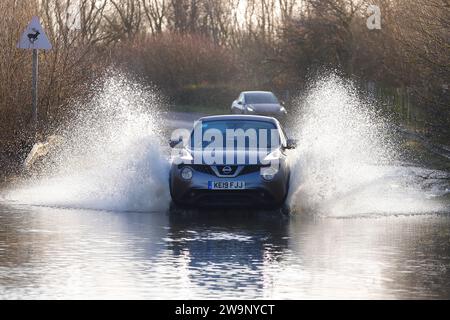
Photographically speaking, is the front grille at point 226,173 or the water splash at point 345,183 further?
the water splash at point 345,183

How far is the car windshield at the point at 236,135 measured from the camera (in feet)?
64.4

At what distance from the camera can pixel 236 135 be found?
19828mm

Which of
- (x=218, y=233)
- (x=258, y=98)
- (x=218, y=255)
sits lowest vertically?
(x=258, y=98)

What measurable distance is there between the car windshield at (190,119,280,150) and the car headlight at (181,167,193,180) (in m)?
1.02

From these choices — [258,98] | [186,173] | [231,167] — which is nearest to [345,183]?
[231,167]

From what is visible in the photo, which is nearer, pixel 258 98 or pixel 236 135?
pixel 236 135

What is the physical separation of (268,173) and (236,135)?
156 cm

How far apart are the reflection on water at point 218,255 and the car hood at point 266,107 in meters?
30.8

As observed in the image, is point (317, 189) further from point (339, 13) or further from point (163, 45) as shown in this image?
point (163, 45)

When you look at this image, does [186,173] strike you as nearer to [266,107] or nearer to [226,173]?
[226,173]

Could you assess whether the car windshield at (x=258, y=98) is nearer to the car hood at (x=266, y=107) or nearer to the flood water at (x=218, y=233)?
the car hood at (x=266, y=107)

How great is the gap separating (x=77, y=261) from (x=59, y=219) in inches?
180

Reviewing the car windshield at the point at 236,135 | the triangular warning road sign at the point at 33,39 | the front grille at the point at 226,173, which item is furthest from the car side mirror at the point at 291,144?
the triangular warning road sign at the point at 33,39

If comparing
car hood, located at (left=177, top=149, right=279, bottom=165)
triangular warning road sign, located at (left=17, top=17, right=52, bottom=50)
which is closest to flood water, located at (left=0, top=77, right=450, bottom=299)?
car hood, located at (left=177, top=149, right=279, bottom=165)
